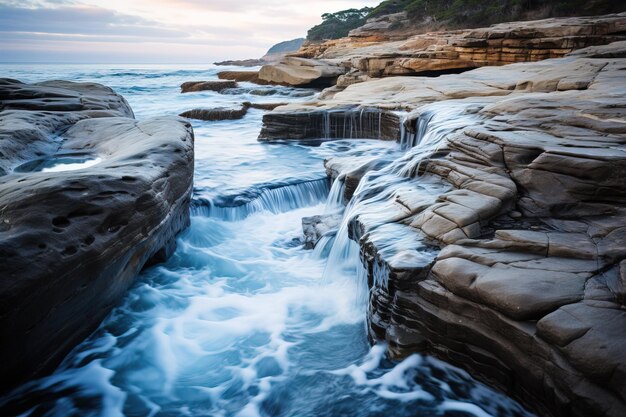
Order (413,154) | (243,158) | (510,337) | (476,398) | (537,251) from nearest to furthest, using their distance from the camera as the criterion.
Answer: (510,337)
(476,398)
(537,251)
(413,154)
(243,158)

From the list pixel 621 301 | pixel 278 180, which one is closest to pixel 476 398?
pixel 621 301

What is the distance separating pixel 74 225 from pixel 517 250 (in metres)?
3.90

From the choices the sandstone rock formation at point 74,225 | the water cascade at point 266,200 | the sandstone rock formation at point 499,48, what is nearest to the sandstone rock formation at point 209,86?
the sandstone rock formation at point 499,48

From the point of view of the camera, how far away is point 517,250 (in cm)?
343

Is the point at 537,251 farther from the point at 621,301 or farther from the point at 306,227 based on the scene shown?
the point at 306,227

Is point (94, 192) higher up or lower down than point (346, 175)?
higher up

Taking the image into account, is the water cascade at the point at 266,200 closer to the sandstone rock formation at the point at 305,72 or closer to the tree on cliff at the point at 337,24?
the sandstone rock formation at the point at 305,72

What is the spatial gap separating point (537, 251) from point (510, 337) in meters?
0.85

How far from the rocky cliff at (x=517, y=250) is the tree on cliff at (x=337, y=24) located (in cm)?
5678

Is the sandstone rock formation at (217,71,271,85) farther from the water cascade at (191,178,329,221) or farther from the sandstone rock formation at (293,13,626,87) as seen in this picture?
the water cascade at (191,178,329,221)

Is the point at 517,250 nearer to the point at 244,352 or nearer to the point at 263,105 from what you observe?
the point at 244,352

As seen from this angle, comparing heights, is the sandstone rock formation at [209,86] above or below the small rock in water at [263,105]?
above

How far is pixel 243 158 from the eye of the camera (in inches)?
437

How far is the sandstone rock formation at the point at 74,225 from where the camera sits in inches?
Result: 125
